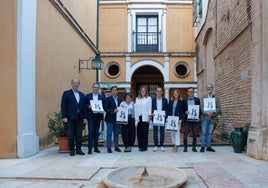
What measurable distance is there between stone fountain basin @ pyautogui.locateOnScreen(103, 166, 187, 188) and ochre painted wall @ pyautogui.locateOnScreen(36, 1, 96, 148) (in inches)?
166

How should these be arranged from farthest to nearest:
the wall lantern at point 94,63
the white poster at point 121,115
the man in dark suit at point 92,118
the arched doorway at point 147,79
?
the arched doorway at point 147,79 → the wall lantern at point 94,63 → the white poster at point 121,115 → the man in dark suit at point 92,118

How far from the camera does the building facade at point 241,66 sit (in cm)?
835

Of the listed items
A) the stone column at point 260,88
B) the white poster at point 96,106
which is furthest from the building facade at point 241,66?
the white poster at point 96,106

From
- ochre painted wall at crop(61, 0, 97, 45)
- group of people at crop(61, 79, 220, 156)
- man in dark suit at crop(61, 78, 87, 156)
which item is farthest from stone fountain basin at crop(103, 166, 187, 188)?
ochre painted wall at crop(61, 0, 97, 45)

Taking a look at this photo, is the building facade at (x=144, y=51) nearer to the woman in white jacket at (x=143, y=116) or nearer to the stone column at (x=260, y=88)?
the woman in white jacket at (x=143, y=116)

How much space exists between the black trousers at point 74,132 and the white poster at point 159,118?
2.02 metres

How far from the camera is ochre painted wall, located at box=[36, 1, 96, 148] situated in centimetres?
1002

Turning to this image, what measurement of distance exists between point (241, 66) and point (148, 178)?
5822 mm

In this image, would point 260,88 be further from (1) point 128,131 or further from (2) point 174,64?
(2) point 174,64

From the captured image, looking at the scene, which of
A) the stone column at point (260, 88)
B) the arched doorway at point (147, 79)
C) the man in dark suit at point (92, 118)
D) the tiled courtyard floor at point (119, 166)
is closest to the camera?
the tiled courtyard floor at point (119, 166)

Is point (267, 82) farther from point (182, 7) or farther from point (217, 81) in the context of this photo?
point (182, 7)

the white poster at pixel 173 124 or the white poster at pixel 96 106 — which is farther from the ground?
the white poster at pixel 96 106

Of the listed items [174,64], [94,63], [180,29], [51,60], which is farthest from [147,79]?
[51,60]

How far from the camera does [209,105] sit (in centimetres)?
961
